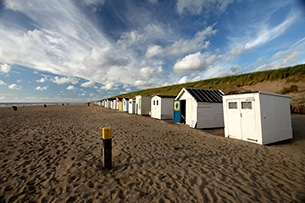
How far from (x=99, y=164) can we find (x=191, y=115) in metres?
10.4

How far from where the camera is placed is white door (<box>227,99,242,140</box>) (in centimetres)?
865

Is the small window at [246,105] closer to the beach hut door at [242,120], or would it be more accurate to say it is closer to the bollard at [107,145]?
the beach hut door at [242,120]

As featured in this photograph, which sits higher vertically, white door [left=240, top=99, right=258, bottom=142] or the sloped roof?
the sloped roof

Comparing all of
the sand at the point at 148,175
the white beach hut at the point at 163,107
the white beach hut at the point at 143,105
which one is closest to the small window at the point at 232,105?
the sand at the point at 148,175

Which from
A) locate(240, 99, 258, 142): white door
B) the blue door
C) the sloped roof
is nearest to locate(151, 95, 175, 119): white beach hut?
the blue door

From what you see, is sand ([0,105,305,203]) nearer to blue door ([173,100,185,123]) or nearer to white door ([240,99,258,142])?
white door ([240,99,258,142])

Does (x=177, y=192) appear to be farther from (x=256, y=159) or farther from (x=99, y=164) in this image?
(x=256, y=159)

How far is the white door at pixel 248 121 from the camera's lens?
786 cm

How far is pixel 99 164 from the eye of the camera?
4.52 m

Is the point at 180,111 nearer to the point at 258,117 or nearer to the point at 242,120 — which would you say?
the point at 242,120

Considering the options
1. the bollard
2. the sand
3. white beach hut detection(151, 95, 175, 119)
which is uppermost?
white beach hut detection(151, 95, 175, 119)

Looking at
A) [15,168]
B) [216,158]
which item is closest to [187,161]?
[216,158]

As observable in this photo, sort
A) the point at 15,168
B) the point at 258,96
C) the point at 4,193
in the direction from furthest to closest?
1. the point at 258,96
2. the point at 15,168
3. the point at 4,193

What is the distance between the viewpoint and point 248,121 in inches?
320
